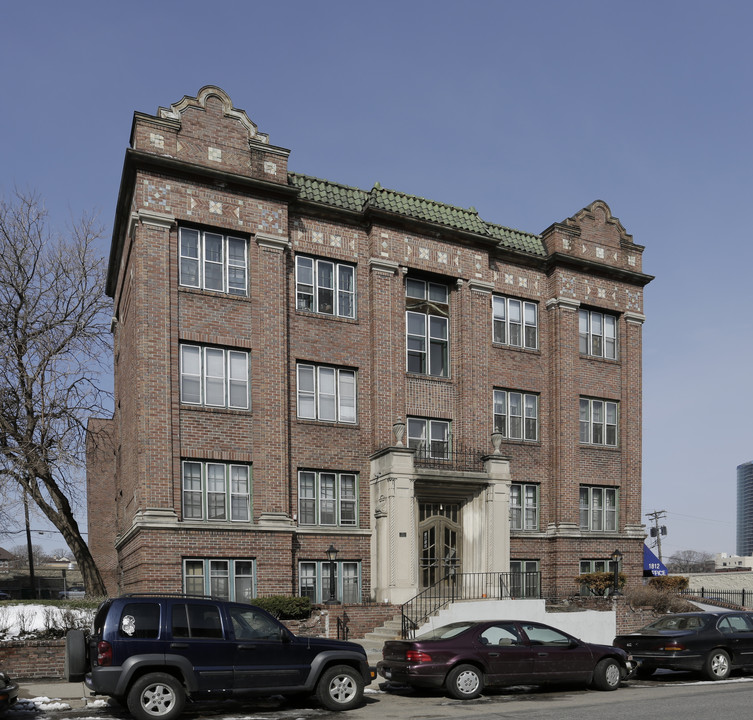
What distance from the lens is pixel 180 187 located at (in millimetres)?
22516

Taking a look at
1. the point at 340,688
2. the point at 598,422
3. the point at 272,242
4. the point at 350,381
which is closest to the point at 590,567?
the point at 598,422

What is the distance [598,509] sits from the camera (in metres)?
29.4

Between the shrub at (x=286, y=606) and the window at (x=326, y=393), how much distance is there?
5.41 meters

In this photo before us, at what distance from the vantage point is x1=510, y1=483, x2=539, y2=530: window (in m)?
27.8

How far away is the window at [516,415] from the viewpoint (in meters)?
27.9

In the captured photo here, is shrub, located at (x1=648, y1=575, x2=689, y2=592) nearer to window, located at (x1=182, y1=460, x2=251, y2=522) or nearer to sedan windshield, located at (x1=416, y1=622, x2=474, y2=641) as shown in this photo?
window, located at (x1=182, y1=460, x2=251, y2=522)

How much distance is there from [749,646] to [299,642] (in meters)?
10.5

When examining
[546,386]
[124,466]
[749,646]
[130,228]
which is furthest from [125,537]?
[749,646]

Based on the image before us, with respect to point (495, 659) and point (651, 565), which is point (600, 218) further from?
point (495, 659)

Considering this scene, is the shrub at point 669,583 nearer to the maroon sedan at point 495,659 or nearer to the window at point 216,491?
the maroon sedan at point 495,659

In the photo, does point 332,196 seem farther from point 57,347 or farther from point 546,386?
point 57,347

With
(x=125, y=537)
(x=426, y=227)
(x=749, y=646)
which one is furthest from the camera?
(x=426, y=227)

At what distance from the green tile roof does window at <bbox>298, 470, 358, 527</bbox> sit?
8194mm

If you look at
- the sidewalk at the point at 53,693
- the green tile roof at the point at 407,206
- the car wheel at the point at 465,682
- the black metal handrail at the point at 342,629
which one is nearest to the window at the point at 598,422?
the green tile roof at the point at 407,206
